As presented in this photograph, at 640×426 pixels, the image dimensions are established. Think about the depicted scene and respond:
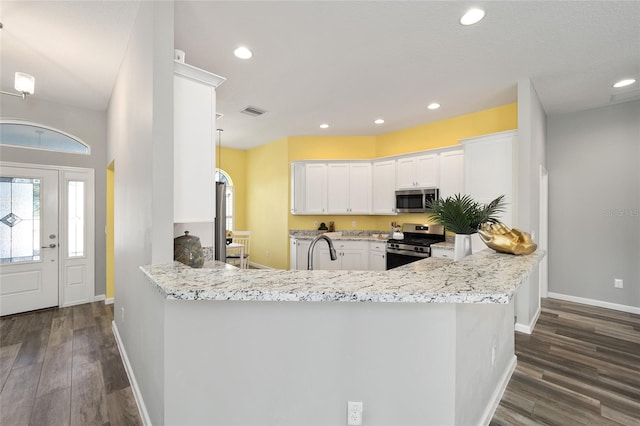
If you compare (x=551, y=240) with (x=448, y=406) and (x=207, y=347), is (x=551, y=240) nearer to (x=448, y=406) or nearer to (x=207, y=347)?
(x=448, y=406)

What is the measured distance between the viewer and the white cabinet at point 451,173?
418cm

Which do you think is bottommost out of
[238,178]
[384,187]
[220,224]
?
[220,224]

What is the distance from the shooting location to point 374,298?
107cm

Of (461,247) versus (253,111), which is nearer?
(461,247)

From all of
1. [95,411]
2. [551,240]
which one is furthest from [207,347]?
[551,240]

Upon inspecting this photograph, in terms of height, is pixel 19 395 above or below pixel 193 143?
below

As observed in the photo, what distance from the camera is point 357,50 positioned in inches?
103

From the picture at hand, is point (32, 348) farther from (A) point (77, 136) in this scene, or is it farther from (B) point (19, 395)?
(A) point (77, 136)

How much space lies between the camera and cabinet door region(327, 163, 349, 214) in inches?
214

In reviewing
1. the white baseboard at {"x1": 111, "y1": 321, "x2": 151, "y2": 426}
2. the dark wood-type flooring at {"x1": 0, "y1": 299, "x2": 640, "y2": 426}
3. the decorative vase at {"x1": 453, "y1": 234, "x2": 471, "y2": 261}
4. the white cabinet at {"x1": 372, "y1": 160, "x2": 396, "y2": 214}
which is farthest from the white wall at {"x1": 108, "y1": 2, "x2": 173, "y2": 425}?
the white cabinet at {"x1": 372, "y1": 160, "x2": 396, "y2": 214}

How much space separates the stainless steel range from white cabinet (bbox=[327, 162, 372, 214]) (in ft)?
3.09

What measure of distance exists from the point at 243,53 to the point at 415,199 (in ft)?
11.2

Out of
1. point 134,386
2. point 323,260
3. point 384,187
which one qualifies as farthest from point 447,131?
point 134,386

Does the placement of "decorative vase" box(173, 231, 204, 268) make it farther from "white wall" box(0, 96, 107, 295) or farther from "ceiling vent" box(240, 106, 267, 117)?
"white wall" box(0, 96, 107, 295)
